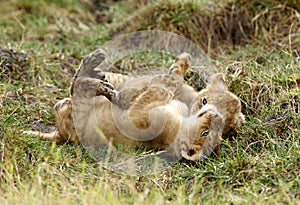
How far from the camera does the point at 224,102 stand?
14.0 feet

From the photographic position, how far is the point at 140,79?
4.74 m

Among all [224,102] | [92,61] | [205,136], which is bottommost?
[205,136]

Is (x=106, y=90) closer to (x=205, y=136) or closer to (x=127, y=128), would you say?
(x=127, y=128)

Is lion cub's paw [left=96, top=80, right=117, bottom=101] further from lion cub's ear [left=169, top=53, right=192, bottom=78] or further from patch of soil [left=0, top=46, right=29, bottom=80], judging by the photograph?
patch of soil [left=0, top=46, right=29, bottom=80]


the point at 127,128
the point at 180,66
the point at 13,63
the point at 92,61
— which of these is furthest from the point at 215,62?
the point at 13,63

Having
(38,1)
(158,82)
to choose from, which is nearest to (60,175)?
(158,82)

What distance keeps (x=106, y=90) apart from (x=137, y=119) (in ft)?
1.00

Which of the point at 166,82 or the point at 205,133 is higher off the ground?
the point at 166,82

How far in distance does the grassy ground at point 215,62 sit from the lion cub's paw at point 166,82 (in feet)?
1.92

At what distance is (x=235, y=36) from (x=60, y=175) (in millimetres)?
3417

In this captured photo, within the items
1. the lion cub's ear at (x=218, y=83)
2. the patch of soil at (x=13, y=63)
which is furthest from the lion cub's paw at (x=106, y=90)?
the patch of soil at (x=13, y=63)

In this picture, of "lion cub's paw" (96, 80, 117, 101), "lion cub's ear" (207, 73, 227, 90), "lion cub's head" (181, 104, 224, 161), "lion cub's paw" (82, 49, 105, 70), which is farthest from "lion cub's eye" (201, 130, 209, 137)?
"lion cub's paw" (82, 49, 105, 70)

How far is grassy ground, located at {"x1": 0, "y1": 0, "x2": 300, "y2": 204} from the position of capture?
3.50 m

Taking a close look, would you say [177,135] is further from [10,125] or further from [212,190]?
[10,125]
